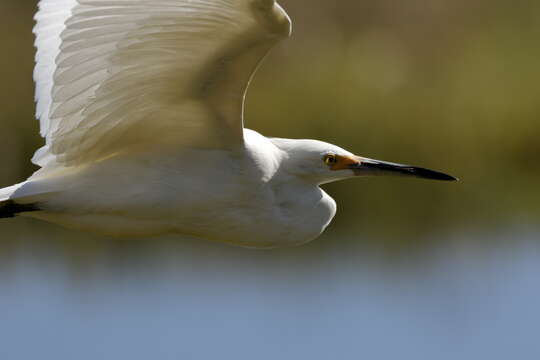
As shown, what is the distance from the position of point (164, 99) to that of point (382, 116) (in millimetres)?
5256

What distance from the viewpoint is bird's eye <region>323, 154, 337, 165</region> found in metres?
4.10

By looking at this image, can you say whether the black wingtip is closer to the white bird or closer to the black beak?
the white bird

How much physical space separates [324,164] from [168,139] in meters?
0.63

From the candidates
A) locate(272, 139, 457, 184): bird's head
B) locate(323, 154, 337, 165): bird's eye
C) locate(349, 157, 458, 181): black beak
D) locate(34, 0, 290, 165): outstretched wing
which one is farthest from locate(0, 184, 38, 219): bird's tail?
locate(349, 157, 458, 181): black beak

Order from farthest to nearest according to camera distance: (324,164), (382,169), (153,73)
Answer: (382,169)
(324,164)
(153,73)

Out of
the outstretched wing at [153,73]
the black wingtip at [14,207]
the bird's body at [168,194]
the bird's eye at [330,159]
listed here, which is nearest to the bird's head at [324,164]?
the bird's eye at [330,159]

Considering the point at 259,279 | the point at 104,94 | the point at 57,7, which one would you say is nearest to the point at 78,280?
the point at 259,279

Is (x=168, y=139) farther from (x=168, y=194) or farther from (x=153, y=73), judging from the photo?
(x=153, y=73)

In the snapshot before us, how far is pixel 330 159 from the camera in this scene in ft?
13.5

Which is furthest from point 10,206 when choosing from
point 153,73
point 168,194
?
point 153,73

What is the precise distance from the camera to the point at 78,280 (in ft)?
28.2

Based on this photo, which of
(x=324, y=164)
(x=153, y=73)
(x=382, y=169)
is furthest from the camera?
(x=382, y=169)

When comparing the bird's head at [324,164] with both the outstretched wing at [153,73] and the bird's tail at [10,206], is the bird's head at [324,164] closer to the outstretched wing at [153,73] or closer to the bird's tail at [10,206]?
the outstretched wing at [153,73]

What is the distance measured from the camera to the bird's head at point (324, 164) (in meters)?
4.04
